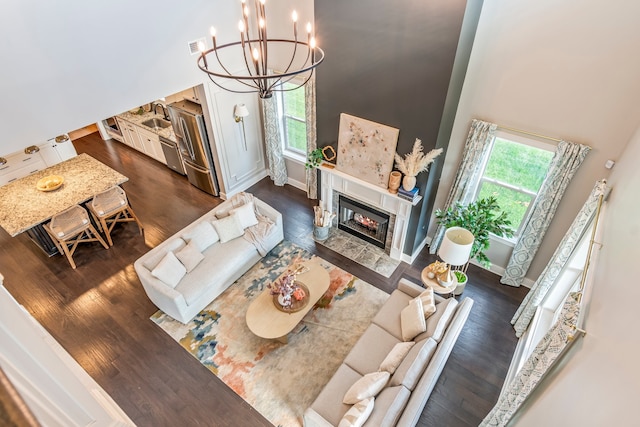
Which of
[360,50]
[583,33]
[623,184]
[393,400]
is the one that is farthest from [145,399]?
[583,33]

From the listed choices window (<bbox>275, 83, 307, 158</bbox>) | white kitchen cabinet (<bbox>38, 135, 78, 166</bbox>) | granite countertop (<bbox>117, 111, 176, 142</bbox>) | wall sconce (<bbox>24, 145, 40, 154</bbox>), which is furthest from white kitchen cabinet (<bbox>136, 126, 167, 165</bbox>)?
window (<bbox>275, 83, 307, 158</bbox>)

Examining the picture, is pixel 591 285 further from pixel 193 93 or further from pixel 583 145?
pixel 193 93

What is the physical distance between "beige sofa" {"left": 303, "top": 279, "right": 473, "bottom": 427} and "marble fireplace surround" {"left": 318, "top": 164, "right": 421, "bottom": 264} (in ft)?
3.84

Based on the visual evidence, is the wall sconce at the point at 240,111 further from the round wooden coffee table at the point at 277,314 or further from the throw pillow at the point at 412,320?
the throw pillow at the point at 412,320

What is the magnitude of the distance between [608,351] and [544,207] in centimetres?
324

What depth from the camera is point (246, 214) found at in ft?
19.1

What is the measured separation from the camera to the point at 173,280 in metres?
4.99

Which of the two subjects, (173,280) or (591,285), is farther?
(173,280)

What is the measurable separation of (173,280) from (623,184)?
4992 millimetres

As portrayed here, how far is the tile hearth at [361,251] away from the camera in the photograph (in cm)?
589

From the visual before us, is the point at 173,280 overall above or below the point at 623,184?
below

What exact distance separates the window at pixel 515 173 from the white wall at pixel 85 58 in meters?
3.40

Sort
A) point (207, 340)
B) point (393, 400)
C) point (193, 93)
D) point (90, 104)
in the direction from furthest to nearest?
point (193, 93), point (207, 340), point (90, 104), point (393, 400)

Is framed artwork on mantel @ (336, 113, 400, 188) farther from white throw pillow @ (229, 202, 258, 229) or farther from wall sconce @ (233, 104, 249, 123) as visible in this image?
wall sconce @ (233, 104, 249, 123)
